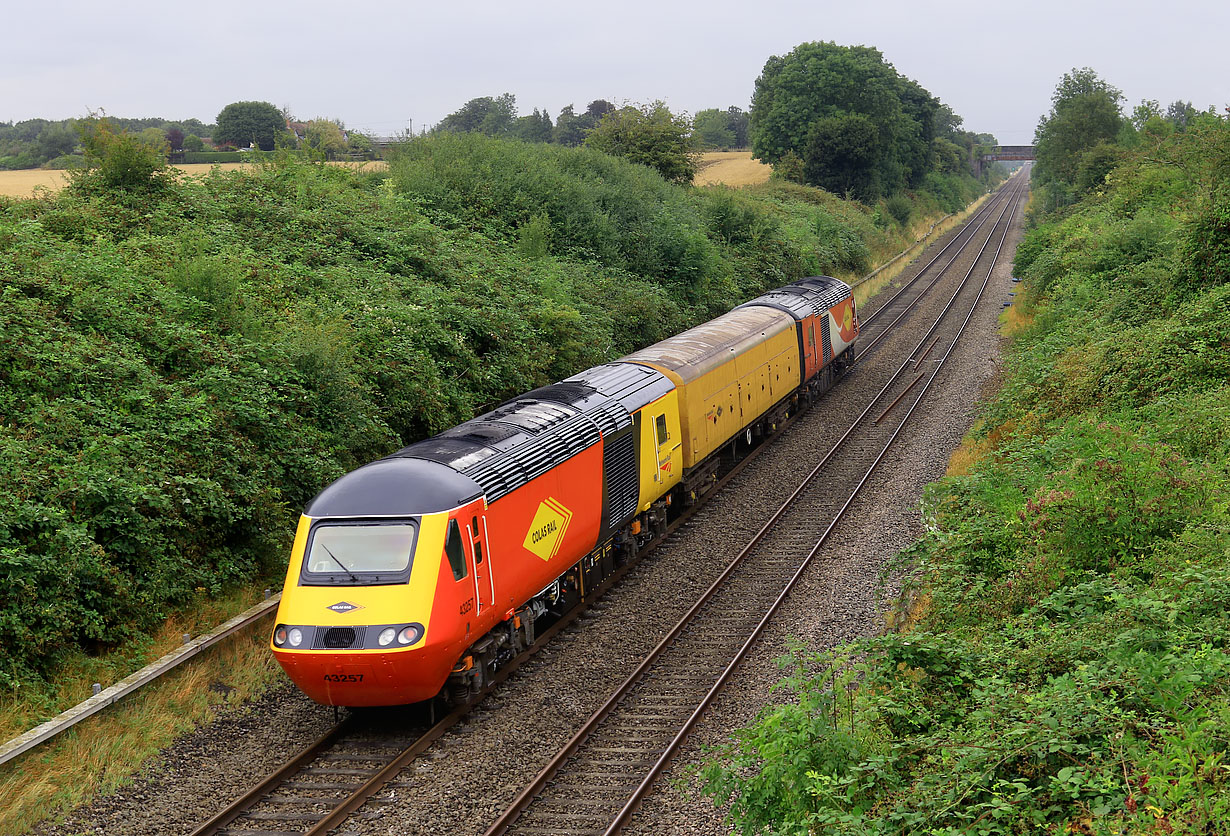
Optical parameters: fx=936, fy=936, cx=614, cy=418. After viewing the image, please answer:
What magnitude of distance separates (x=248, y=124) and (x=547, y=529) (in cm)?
4581

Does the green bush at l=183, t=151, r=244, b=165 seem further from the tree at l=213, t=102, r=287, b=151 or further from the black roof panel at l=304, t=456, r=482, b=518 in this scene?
the black roof panel at l=304, t=456, r=482, b=518

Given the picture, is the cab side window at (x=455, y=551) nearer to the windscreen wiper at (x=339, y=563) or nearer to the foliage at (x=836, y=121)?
the windscreen wiper at (x=339, y=563)

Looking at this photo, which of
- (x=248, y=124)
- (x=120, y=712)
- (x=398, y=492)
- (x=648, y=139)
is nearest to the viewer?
(x=120, y=712)

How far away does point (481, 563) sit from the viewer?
1148 cm

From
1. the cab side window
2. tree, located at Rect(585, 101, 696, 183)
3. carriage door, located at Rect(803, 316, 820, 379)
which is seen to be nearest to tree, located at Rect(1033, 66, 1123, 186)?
tree, located at Rect(585, 101, 696, 183)

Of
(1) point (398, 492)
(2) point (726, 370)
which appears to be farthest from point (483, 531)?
(2) point (726, 370)

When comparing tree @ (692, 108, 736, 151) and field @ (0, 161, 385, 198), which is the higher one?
tree @ (692, 108, 736, 151)

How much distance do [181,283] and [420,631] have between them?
9940mm

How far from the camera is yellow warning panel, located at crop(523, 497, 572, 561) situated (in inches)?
502

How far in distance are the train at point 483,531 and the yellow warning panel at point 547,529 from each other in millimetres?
30

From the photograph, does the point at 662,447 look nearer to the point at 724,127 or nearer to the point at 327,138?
the point at 327,138

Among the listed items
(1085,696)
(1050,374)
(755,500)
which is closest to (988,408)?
(1050,374)

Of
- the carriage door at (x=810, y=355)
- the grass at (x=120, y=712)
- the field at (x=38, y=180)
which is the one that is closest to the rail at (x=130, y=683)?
the grass at (x=120, y=712)

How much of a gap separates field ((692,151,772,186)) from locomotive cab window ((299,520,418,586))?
58937mm
